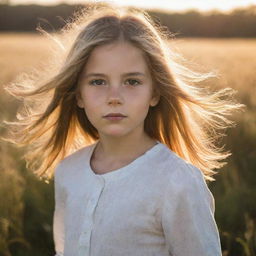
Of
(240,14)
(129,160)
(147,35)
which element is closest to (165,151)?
(129,160)

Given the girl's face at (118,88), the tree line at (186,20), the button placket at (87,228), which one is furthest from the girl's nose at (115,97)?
the tree line at (186,20)

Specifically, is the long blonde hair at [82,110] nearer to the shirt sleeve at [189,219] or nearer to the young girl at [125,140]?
the young girl at [125,140]

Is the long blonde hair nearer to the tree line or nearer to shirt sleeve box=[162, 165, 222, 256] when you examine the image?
shirt sleeve box=[162, 165, 222, 256]

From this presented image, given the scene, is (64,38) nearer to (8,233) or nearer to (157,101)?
(157,101)

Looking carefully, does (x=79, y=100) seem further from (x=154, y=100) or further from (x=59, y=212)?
(x=59, y=212)

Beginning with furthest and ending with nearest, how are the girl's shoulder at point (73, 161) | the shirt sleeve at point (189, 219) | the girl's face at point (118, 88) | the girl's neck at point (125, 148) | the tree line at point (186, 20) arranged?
the tree line at point (186, 20)
the girl's shoulder at point (73, 161)
the girl's neck at point (125, 148)
the girl's face at point (118, 88)
the shirt sleeve at point (189, 219)

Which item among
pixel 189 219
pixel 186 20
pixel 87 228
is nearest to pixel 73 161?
pixel 87 228

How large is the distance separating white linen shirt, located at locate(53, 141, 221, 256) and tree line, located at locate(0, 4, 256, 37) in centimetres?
2989

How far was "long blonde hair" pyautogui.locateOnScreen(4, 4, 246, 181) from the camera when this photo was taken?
1962 millimetres

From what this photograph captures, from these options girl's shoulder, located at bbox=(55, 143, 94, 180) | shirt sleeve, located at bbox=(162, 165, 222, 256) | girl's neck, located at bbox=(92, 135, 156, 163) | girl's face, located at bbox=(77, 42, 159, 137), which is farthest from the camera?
girl's shoulder, located at bbox=(55, 143, 94, 180)

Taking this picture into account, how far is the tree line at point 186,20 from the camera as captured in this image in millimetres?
33594

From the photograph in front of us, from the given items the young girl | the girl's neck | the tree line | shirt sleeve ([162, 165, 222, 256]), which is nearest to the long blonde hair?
the young girl

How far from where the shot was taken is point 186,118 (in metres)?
2.08

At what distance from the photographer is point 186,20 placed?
3509 centimetres
